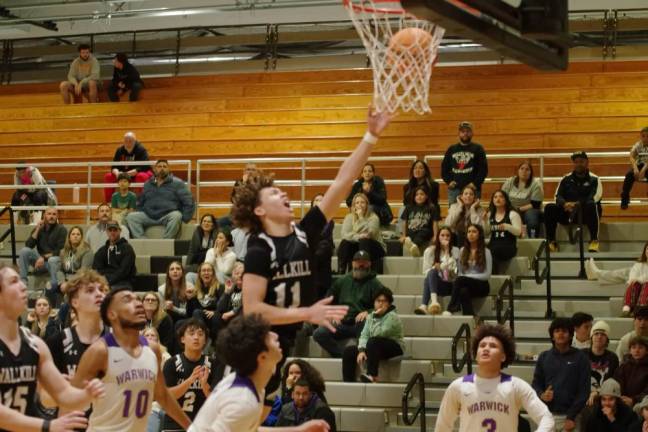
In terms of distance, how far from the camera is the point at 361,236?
45.6 ft

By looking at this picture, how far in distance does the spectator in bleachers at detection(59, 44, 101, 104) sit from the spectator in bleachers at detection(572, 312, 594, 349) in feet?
38.3

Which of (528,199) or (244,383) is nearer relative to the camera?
(244,383)

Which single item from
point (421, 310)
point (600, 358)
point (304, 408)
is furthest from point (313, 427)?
point (421, 310)

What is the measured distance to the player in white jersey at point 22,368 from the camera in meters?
6.20

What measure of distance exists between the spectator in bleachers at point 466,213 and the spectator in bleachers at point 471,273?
59 cm

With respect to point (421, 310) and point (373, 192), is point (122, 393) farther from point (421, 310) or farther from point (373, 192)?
point (373, 192)

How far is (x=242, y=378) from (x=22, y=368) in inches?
48.7

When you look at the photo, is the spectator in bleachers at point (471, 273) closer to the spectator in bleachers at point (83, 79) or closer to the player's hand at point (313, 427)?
the player's hand at point (313, 427)

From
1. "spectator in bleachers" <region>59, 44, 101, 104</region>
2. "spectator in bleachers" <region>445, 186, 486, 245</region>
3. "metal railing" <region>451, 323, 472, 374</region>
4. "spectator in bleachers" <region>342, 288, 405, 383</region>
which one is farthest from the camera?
"spectator in bleachers" <region>59, 44, 101, 104</region>

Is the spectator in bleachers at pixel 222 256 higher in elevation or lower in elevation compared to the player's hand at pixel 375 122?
lower

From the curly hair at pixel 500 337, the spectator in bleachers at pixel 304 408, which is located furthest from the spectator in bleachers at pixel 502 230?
the curly hair at pixel 500 337

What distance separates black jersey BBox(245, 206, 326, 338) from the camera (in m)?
6.59

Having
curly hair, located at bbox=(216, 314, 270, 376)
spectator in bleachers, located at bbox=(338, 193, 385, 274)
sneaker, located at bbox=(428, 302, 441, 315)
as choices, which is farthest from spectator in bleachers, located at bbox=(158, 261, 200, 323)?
curly hair, located at bbox=(216, 314, 270, 376)

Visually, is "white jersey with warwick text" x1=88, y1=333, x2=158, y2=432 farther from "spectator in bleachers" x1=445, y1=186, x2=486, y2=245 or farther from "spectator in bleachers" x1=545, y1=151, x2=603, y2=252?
"spectator in bleachers" x1=545, y1=151, x2=603, y2=252
